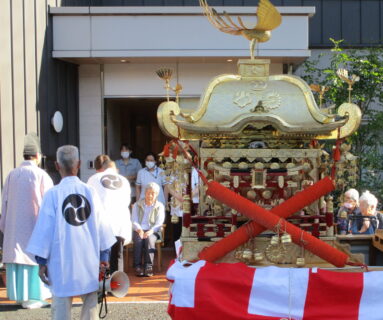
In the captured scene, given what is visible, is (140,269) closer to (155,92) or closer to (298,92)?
(155,92)

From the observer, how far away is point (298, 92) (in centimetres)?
373

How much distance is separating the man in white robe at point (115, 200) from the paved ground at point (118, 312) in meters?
0.77

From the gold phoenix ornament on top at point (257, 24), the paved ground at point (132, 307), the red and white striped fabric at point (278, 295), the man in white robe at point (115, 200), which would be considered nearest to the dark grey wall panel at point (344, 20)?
the man in white robe at point (115, 200)

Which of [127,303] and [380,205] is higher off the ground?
[380,205]

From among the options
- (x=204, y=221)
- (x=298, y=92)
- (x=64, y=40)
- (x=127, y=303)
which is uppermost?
(x=64, y=40)

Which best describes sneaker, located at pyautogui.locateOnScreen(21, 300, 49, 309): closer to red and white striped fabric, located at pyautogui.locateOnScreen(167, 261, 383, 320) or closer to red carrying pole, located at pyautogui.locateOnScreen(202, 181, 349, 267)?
red and white striped fabric, located at pyautogui.locateOnScreen(167, 261, 383, 320)

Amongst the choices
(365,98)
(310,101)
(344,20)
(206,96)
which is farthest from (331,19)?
(206,96)

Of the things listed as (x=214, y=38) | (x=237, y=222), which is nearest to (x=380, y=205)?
(x=214, y=38)

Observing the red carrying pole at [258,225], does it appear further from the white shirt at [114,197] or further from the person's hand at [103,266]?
the white shirt at [114,197]

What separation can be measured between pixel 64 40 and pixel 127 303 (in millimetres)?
4713

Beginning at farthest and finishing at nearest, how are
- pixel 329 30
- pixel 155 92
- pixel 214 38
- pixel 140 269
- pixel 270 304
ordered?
pixel 329 30 < pixel 155 92 < pixel 214 38 < pixel 140 269 < pixel 270 304

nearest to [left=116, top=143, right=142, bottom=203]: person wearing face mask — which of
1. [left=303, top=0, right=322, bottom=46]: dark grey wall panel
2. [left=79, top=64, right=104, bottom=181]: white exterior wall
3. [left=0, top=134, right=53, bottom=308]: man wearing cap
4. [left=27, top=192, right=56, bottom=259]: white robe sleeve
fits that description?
[left=79, top=64, right=104, bottom=181]: white exterior wall

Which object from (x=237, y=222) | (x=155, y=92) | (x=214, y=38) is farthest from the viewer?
(x=155, y=92)

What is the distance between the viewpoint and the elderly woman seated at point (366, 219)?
18.8 feet
